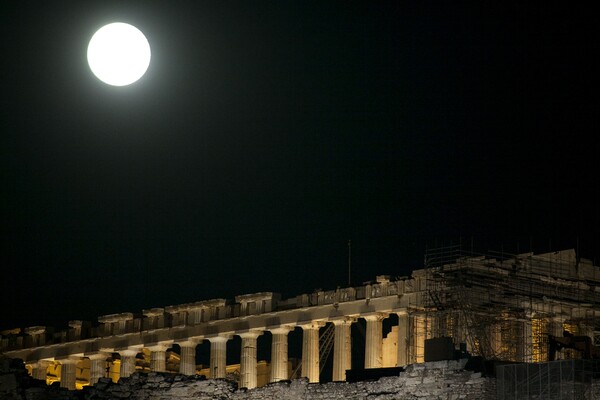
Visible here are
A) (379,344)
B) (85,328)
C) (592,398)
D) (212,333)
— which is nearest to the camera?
(592,398)

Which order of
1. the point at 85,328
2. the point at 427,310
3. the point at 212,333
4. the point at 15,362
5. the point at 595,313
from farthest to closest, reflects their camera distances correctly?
the point at 85,328 → the point at 212,333 → the point at 595,313 → the point at 427,310 → the point at 15,362

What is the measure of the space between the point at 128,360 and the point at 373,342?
16806 mm

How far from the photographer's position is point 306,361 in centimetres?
7788

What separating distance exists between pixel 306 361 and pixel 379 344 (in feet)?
13.0

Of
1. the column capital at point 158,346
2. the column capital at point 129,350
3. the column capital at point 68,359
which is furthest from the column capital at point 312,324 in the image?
the column capital at point 68,359

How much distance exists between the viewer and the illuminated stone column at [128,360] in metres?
86.1

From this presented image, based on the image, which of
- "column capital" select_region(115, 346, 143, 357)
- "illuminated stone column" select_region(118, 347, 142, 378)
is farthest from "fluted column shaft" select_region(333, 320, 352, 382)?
"illuminated stone column" select_region(118, 347, 142, 378)

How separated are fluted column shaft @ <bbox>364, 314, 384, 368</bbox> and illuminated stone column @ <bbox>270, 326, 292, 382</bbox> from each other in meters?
4.92

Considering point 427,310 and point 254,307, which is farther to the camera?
point 254,307

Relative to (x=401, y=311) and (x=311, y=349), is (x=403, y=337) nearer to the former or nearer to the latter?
(x=401, y=311)

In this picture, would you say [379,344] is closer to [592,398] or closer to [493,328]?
[493,328]

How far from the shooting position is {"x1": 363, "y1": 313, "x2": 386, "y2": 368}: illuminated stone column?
75250 millimetres

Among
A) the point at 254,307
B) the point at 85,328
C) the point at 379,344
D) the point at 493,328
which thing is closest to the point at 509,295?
the point at 493,328

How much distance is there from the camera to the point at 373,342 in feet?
249
